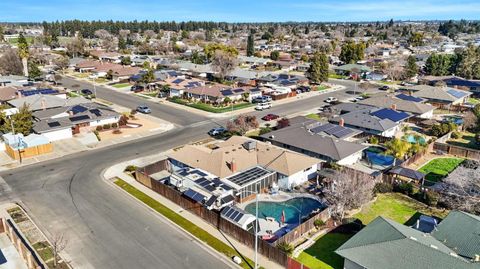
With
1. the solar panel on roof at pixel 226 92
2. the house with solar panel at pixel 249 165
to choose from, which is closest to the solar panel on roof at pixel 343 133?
the house with solar panel at pixel 249 165

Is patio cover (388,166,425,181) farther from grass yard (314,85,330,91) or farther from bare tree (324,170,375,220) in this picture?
grass yard (314,85,330,91)

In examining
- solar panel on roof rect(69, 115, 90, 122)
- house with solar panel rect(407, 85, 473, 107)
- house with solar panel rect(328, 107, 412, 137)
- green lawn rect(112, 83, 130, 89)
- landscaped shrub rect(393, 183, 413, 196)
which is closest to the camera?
landscaped shrub rect(393, 183, 413, 196)

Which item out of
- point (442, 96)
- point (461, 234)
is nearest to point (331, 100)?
point (442, 96)

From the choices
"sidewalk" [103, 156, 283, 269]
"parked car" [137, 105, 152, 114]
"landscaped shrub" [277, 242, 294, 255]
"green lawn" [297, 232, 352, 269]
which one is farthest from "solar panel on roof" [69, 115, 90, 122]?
"green lawn" [297, 232, 352, 269]

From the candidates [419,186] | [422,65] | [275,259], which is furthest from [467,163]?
[422,65]

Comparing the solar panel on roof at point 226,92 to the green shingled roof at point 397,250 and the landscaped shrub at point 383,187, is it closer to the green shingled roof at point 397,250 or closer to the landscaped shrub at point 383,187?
the landscaped shrub at point 383,187

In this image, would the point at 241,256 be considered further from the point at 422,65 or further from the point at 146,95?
the point at 422,65
